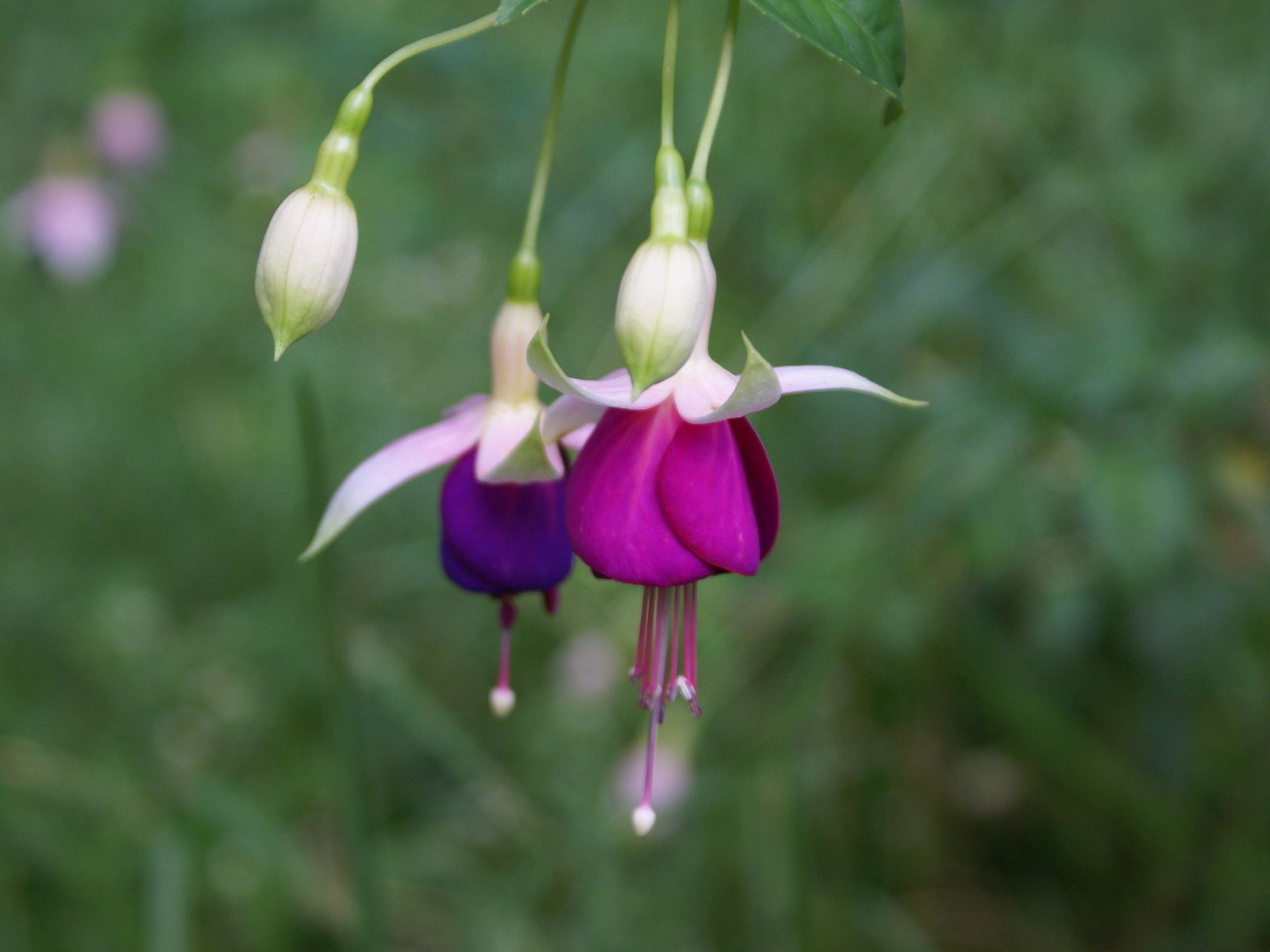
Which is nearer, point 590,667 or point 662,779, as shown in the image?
point 662,779

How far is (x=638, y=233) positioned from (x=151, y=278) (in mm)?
1394

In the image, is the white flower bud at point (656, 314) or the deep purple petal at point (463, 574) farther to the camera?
the deep purple petal at point (463, 574)

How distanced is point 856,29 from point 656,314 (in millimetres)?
182

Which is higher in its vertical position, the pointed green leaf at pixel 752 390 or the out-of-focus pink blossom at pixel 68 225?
the out-of-focus pink blossom at pixel 68 225

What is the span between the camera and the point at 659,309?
56 centimetres

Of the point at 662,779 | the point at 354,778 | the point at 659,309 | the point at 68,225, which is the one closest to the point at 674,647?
the point at 659,309

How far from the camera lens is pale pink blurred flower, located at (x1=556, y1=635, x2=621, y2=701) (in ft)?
5.99

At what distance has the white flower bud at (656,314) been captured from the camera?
561 mm

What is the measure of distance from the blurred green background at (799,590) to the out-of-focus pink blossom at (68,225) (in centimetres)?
25

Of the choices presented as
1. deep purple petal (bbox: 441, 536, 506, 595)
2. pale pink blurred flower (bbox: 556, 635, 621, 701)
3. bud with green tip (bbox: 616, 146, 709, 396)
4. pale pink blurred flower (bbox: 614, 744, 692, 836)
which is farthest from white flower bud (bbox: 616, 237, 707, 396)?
pale pink blurred flower (bbox: 556, 635, 621, 701)

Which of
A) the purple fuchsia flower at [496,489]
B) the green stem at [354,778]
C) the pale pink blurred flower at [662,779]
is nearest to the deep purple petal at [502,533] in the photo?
the purple fuchsia flower at [496,489]

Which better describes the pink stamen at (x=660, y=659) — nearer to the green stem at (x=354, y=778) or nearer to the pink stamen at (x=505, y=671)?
the pink stamen at (x=505, y=671)

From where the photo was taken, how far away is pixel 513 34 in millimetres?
2555

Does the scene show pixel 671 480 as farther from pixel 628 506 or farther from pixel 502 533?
pixel 502 533
